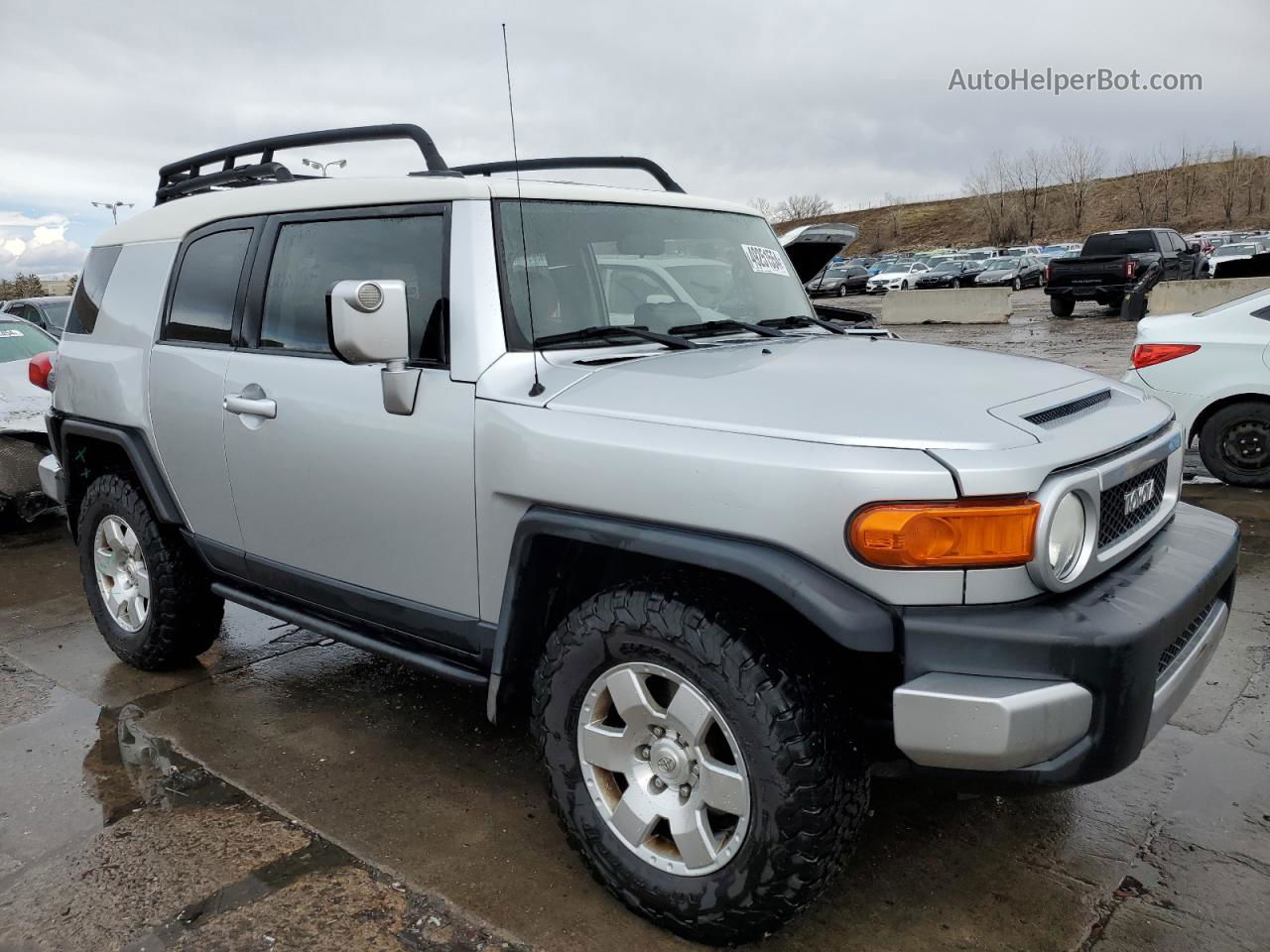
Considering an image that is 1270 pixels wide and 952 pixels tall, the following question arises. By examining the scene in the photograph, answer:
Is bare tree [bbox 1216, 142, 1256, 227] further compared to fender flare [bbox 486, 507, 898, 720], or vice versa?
bare tree [bbox 1216, 142, 1256, 227]

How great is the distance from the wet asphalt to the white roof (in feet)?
6.15

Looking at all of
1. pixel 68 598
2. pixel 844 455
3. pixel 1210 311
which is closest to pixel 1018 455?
pixel 844 455

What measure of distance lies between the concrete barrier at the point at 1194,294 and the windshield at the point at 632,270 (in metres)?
16.3

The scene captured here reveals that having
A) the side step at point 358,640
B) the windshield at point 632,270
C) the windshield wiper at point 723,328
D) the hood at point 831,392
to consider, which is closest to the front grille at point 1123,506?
the hood at point 831,392

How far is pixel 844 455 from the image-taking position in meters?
2.11

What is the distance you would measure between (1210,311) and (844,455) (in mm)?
6369

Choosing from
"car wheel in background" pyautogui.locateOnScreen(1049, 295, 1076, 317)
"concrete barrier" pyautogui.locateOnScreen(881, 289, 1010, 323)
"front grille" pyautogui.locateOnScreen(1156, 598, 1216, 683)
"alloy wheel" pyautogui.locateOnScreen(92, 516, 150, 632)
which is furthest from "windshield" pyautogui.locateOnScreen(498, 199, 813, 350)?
"car wheel in background" pyautogui.locateOnScreen(1049, 295, 1076, 317)

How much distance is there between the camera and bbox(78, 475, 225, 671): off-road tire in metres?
4.00

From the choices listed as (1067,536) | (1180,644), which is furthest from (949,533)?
(1180,644)

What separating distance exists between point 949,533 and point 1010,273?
37482 mm

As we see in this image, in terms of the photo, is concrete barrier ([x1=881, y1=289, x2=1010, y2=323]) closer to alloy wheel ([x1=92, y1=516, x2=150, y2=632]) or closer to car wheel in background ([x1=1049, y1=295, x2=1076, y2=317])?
car wheel in background ([x1=1049, y1=295, x2=1076, y2=317])

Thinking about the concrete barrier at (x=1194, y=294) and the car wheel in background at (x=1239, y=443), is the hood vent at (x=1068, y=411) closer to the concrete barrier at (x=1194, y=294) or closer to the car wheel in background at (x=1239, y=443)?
the car wheel in background at (x=1239, y=443)

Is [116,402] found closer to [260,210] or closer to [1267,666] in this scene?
[260,210]

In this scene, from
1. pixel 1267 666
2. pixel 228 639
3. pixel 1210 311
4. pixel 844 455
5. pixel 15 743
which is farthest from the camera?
pixel 1210 311
